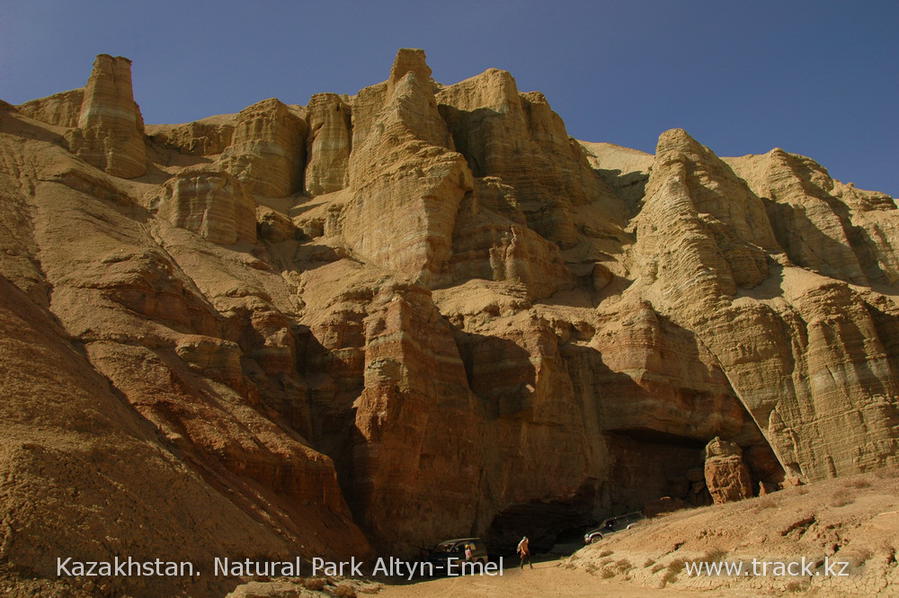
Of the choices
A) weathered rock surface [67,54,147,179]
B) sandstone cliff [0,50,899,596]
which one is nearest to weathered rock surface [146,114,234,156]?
sandstone cliff [0,50,899,596]

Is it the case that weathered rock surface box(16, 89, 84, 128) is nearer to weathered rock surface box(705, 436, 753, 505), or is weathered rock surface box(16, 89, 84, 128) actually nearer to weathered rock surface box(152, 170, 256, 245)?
weathered rock surface box(152, 170, 256, 245)

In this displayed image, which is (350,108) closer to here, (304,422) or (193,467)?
(304,422)

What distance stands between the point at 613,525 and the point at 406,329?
1015 cm

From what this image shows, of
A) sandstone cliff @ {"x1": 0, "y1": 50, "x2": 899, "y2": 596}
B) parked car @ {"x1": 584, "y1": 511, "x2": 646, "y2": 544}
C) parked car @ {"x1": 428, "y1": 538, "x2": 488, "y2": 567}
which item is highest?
sandstone cliff @ {"x1": 0, "y1": 50, "x2": 899, "y2": 596}

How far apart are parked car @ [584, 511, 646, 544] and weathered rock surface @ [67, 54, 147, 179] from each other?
1372 inches

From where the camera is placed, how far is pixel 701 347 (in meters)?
34.2

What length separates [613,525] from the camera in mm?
28219

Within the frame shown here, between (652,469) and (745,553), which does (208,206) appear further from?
(745,553)

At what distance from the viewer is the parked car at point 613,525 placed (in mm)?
27141

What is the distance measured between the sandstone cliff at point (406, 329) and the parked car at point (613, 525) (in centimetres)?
210

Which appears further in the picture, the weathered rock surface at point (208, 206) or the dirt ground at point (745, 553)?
the weathered rock surface at point (208, 206)

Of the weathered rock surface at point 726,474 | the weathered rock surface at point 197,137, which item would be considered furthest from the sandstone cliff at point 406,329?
the weathered rock surface at point 197,137

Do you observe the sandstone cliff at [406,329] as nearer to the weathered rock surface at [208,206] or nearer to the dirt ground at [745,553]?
the weathered rock surface at [208,206]

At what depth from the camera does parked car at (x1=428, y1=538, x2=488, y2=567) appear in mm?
24031
